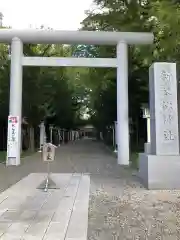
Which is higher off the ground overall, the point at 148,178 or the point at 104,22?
the point at 104,22

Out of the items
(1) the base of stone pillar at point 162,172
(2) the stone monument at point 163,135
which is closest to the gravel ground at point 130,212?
(1) the base of stone pillar at point 162,172

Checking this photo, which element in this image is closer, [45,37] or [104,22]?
[45,37]

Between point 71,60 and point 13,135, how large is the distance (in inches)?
172

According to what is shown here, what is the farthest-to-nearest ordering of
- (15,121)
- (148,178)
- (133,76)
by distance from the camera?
(133,76) < (15,121) < (148,178)

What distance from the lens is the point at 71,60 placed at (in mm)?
18188

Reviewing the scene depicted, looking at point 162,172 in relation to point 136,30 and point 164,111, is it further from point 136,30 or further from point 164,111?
point 136,30

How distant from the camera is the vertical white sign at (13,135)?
57.6 feet

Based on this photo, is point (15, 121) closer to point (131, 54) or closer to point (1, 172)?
point (1, 172)

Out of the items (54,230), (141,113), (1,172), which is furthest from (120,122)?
(141,113)

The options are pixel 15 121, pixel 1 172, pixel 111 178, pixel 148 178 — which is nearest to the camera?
pixel 148 178

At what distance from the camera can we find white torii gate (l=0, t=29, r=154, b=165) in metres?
17.8

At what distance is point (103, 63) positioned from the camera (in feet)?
60.4

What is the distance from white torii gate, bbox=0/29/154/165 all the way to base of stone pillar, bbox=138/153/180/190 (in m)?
7.56

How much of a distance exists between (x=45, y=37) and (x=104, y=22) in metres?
4.93
